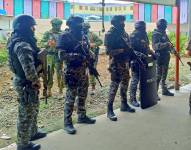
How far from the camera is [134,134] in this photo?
18.2ft

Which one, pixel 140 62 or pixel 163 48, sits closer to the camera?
pixel 140 62

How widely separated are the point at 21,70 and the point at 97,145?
4.73ft

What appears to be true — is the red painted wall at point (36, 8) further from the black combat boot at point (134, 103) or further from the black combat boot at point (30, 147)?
the black combat boot at point (30, 147)

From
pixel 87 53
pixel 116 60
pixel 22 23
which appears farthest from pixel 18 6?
pixel 22 23

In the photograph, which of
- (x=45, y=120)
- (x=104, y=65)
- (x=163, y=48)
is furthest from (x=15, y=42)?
(x=104, y=65)

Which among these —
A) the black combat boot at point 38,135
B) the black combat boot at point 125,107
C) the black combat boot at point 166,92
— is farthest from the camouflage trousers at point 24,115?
the black combat boot at point 166,92

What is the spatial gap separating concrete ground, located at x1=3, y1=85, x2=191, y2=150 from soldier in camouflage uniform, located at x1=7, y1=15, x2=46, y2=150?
0.46 meters

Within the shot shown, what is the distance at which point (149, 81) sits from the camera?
23.1 ft

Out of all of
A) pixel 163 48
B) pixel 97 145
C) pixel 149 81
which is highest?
pixel 163 48

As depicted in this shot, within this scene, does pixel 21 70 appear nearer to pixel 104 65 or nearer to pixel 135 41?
pixel 135 41

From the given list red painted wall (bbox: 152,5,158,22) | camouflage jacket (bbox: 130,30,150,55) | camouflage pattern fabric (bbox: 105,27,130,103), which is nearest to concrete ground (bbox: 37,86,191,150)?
camouflage pattern fabric (bbox: 105,27,130,103)

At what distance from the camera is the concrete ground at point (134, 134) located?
5031 mm

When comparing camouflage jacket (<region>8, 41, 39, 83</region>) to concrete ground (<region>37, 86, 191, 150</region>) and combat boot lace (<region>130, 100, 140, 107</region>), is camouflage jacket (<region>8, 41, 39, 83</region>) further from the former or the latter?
combat boot lace (<region>130, 100, 140, 107</region>)

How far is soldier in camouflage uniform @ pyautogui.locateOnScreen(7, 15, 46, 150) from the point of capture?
433 centimetres
